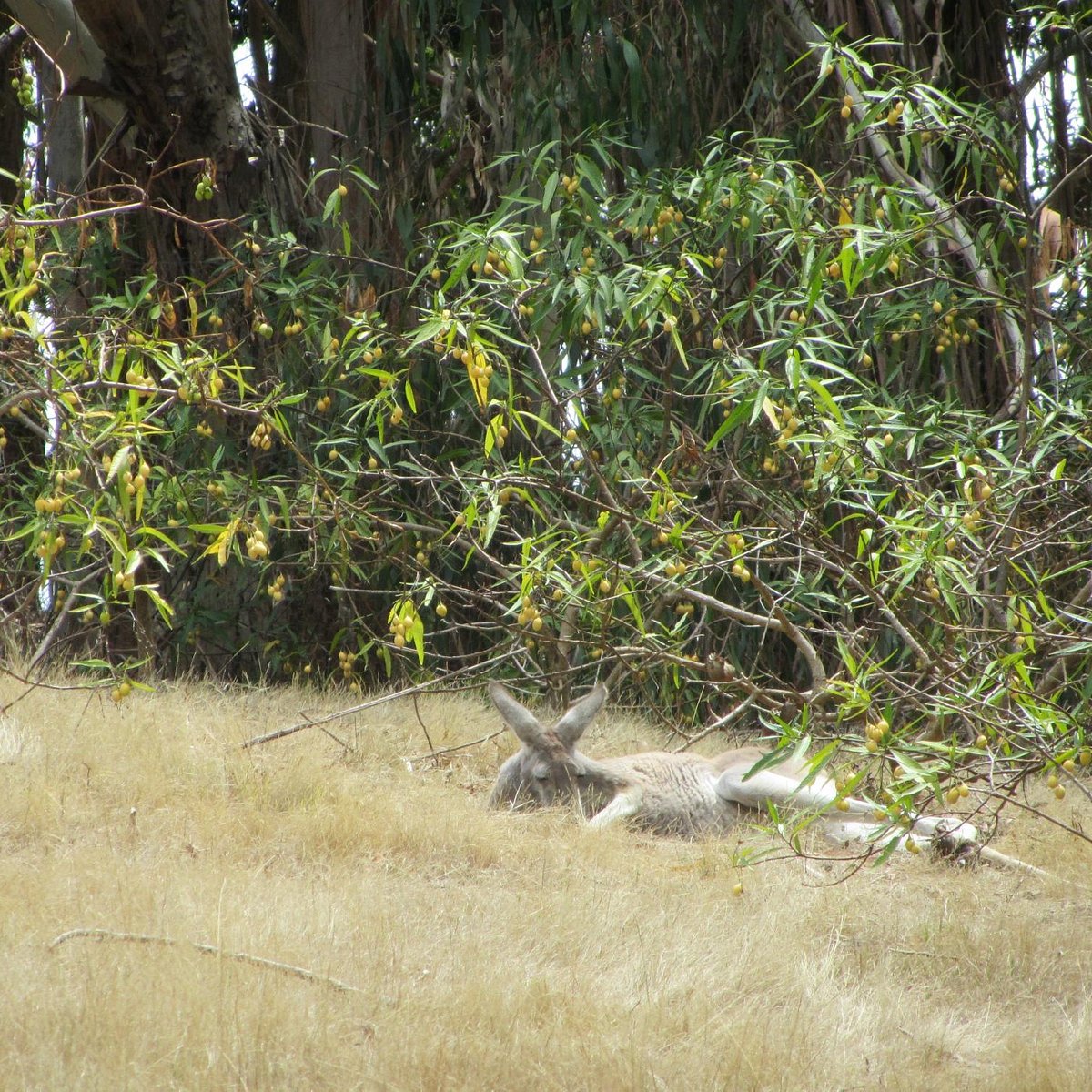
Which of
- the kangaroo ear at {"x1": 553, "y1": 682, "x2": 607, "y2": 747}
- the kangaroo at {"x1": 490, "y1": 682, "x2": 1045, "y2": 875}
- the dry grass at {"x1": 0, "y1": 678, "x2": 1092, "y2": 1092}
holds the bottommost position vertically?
the kangaroo at {"x1": 490, "y1": 682, "x2": 1045, "y2": 875}

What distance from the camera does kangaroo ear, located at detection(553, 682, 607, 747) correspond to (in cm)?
520

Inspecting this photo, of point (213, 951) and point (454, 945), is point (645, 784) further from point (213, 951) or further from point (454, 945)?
point (213, 951)

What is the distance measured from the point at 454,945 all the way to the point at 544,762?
1.94 metres

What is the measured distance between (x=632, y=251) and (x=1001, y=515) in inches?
111

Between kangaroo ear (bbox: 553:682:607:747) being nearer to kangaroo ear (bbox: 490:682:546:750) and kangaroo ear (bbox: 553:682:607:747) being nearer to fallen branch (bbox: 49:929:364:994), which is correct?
kangaroo ear (bbox: 490:682:546:750)

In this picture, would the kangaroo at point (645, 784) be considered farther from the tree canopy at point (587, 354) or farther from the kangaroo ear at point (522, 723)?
the tree canopy at point (587, 354)

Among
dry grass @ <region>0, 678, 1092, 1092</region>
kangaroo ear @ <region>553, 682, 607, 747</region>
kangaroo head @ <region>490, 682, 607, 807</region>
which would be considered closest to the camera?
dry grass @ <region>0, 678, 1092, 1092</region>

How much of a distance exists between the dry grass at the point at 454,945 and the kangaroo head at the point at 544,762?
0.25 m

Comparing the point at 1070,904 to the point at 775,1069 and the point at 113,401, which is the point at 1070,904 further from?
the point at 113,401

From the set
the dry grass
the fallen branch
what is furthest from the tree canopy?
the fallen branch

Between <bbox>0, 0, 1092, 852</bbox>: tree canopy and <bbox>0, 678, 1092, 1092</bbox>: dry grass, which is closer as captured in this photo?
<bbox>0, 678, 1092, 1092</bbox>: dry grass

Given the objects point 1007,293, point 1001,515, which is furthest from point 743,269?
point 1001,515

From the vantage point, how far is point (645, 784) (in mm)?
5102

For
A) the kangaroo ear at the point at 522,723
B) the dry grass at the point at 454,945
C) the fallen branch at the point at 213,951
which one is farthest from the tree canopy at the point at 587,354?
the fallen branch at the point at 213,951
